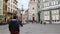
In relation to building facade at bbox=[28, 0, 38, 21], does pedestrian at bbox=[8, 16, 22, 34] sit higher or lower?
lower

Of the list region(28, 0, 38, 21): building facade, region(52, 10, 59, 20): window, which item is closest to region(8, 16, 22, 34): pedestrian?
region(52, 10, 59, 20): window

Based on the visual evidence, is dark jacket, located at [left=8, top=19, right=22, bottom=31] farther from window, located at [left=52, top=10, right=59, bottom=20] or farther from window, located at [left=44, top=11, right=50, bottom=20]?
window, located at [left=44, top=11, right=50, bottom=20]

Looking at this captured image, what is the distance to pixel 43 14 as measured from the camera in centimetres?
6438

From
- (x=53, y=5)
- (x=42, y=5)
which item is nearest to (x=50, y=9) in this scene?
(x=53, y=5)

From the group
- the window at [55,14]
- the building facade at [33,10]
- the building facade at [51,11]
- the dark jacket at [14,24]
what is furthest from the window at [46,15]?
the dark jacket at [14,24]

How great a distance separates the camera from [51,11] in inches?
2341

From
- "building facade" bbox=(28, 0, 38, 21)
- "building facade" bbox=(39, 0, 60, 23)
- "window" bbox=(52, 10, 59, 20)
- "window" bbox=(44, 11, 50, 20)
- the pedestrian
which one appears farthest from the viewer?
"building facade" bbox=(28, 0, 38, 21)

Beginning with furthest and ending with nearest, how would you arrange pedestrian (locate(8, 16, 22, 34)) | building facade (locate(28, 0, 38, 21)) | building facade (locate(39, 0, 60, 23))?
building facade (locate(28, 0, 38, 21)), building facade (locate(39, 0, 60, 23)), pedestrian (locate(8, 16, 22, 34))

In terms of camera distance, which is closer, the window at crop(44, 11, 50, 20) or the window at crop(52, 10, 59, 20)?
the window at crop(52, 10, 59, 20)

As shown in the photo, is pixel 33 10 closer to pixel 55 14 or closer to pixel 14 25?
pixel 55 14

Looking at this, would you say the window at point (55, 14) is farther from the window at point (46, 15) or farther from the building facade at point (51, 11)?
the window at point (46, 15)

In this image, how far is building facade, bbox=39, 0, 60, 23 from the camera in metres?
56.9

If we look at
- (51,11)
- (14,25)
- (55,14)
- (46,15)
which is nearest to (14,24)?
(14,25)

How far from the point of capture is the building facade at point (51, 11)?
56906 mm
